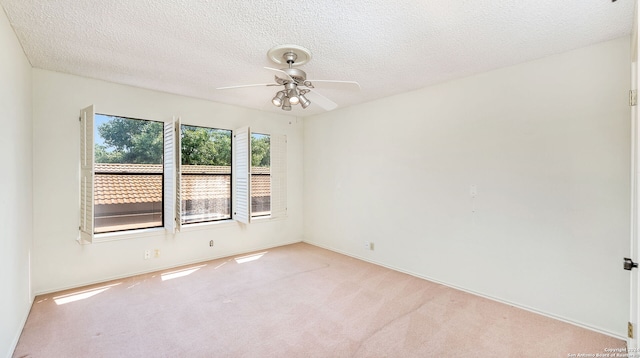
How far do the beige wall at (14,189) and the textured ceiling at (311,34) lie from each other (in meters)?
0.29

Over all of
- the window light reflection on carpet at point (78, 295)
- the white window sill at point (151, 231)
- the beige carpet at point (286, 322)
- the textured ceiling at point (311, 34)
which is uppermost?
the textured ceiling at point (311, 34)

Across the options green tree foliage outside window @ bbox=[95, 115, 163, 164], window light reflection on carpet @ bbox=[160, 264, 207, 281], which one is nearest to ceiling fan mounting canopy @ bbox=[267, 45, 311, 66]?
green tree foliage outside window @ bbox=[95, 115, 163, 164]

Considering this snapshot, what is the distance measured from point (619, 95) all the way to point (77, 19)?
442cm

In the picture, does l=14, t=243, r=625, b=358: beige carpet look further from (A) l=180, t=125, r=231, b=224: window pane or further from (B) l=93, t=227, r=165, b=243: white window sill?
(A) l=180, t=125, r=231, b=224: window pane

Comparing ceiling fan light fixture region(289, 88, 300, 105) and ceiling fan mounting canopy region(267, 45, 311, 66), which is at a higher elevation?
ceiling fan mounting canopy region(267, 45, 311, 66)

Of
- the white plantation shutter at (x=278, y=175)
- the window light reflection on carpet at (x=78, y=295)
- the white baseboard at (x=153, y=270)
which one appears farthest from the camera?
the white plantation shutter at (x=278, y=175)

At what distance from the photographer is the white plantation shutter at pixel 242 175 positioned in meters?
4.46

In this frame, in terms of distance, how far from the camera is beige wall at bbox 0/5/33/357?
6.51 ft

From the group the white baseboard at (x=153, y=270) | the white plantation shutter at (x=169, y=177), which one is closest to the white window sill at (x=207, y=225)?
the white plantation shutter at (x=169, y=177)

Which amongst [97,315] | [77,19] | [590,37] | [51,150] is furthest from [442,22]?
[51,150]

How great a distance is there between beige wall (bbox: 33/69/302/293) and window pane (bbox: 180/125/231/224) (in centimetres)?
18

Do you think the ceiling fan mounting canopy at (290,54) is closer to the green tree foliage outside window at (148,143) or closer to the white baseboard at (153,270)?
the green tree foliage outside window at (148,143)

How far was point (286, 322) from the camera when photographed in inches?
102

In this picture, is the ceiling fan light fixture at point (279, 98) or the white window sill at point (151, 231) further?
the white window sill at point (151, 231)
